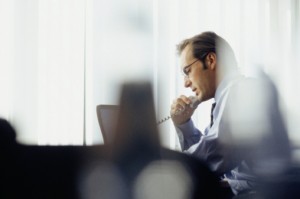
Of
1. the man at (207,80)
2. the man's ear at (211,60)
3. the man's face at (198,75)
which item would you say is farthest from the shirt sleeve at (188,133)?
the man's ear at (211,60)

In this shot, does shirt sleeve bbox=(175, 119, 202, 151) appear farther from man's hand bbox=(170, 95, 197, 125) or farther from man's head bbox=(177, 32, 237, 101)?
man's head bbox=(177, 32, 237, 101)

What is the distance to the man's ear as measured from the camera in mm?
1674

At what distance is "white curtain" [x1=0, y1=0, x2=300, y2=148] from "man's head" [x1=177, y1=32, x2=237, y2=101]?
83 centimetres

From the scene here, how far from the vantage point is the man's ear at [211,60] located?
1.67 meters

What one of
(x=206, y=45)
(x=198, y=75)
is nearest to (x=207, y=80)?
(x=198, y=75)

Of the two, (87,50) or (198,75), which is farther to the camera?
(87,50)

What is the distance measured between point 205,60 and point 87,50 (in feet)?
4.50

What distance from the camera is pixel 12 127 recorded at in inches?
25.5

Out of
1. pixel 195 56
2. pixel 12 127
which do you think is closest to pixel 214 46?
pixel 195 56

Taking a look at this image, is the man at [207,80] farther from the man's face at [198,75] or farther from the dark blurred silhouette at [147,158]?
the dark blurred silhouette at [147,158]

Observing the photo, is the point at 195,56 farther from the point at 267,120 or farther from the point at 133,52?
the point at 133,52

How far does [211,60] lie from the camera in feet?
5.52

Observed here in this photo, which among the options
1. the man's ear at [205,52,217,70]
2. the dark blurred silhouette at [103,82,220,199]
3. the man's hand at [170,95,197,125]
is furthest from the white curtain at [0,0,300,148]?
the dark blurred silhouette at [103,82,220,199]

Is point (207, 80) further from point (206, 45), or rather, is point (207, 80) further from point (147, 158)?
point (147, 158)
